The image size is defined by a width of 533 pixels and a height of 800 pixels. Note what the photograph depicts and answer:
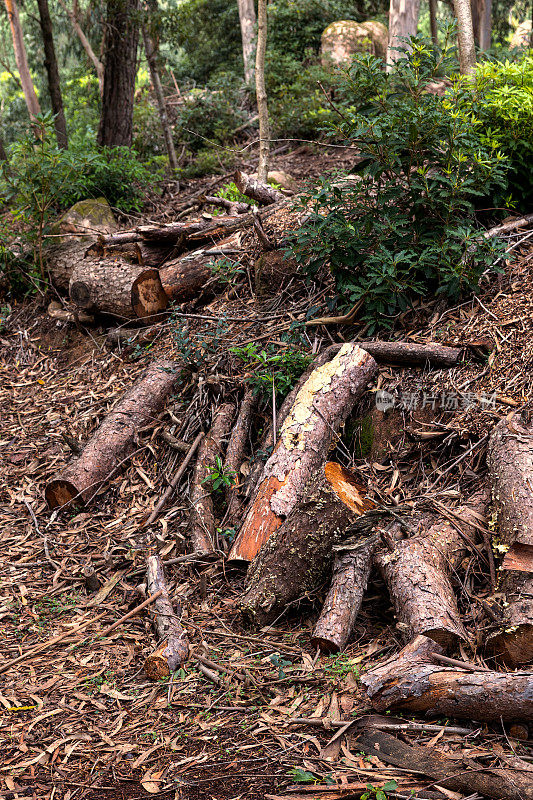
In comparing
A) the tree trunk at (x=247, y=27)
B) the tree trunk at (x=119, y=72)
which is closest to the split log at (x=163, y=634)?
the tree trunk at (x=119, y=72)

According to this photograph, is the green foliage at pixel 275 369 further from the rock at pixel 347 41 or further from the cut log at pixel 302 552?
the rock at pixel 347 41

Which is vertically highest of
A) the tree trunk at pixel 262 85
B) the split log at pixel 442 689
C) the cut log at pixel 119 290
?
the tree trunk at pixel 262 85

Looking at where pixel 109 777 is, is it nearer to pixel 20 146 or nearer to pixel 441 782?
pixel 441 782

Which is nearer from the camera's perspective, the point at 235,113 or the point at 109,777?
the point at 109,777

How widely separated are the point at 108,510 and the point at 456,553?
103 inches

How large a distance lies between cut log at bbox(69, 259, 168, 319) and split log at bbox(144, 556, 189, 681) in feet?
9.62

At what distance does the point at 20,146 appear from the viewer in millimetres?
7117

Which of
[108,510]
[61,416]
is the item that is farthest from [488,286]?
[61,416]

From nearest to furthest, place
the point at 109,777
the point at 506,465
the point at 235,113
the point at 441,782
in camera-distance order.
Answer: the point at 441,782
the point at 109,777
the point at 506,465
the point at 235,113

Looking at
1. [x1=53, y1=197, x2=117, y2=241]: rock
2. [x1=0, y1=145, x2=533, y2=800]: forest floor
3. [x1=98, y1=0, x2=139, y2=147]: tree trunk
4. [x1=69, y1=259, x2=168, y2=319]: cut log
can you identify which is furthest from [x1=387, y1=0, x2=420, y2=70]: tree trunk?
[x1=69, y1=259, x2=168, y2=319]: cut log

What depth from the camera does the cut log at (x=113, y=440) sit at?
4879mm

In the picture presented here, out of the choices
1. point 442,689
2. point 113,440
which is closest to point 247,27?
point 113,440

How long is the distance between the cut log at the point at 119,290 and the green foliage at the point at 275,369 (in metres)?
1.61

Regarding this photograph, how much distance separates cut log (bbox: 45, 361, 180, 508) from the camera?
4879 millimetres
